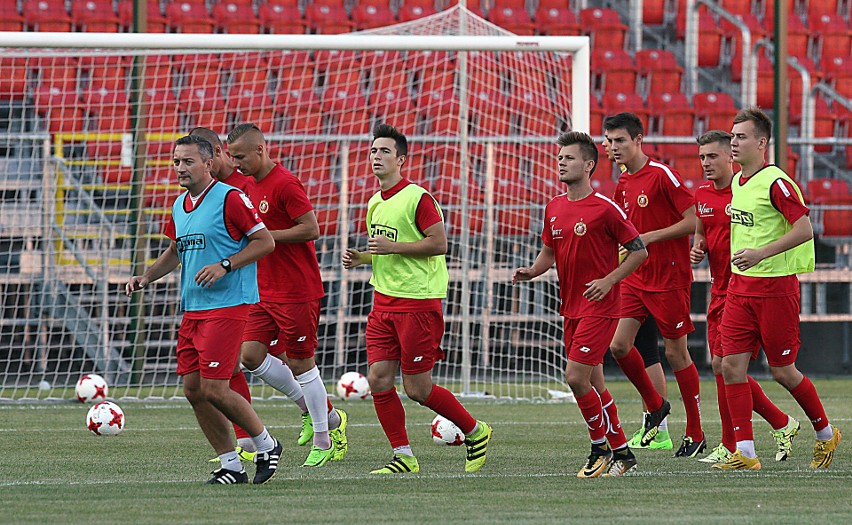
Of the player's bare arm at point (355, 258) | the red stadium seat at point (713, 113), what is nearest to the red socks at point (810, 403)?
the player's bare arm at point (355, 258)

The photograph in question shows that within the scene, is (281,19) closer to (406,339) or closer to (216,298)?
(406,339)

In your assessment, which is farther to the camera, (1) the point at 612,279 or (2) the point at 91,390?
(2) the point at 91,390

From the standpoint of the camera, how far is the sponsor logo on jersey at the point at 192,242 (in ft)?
19.2

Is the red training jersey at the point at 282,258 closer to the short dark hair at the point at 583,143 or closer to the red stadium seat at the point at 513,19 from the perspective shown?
the short dark hair at the point at 583,143

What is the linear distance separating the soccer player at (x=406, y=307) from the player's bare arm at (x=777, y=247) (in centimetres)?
148

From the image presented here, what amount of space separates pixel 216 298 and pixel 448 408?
1468 millimetres

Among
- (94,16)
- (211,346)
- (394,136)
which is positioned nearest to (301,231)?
(394,136)

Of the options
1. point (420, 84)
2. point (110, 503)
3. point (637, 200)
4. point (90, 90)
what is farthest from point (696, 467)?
point (90, 90)

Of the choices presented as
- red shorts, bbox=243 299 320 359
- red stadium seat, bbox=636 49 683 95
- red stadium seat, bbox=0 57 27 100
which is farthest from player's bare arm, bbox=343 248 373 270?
red stadium seat, bbox=636 49 683 95

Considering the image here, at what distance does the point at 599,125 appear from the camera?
1653cm

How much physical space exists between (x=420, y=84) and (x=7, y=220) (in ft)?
15.1

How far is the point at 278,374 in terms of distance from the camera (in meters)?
7.29

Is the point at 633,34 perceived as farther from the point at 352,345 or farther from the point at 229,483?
the point at 229,483

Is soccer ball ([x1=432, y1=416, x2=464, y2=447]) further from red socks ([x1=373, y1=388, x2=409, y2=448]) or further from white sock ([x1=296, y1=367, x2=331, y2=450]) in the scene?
red socks ([x1=373, y1=388, x2=409, y2=448])
